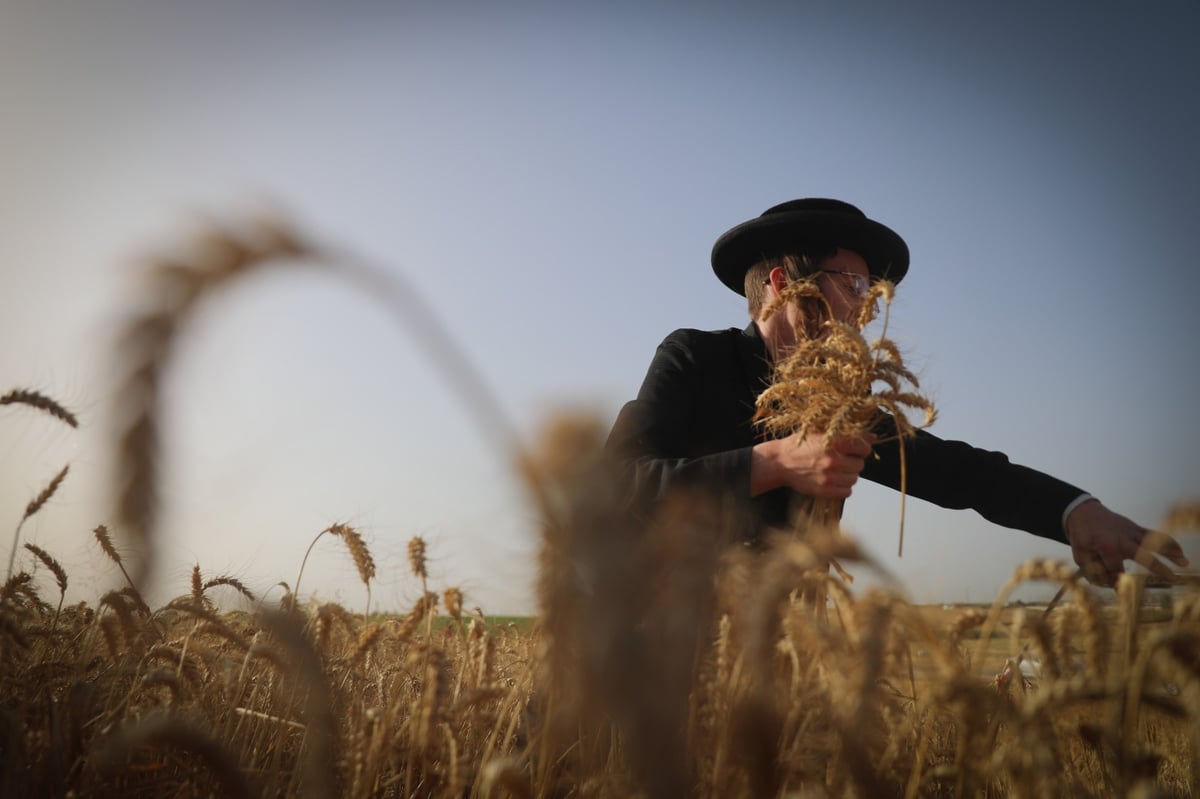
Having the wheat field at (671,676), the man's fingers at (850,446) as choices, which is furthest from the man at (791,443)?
the wheat field at (671,676)

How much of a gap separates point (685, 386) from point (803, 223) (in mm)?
1077

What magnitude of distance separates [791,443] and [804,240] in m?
1.74

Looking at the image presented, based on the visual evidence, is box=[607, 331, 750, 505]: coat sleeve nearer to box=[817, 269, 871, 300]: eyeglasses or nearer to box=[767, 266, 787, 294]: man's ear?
box=[767, 266, 787, 294]: man's ear

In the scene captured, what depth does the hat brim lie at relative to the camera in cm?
339

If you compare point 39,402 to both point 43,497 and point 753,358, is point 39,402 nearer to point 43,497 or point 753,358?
point 43,497

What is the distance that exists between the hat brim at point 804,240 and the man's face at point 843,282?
0.11 metres

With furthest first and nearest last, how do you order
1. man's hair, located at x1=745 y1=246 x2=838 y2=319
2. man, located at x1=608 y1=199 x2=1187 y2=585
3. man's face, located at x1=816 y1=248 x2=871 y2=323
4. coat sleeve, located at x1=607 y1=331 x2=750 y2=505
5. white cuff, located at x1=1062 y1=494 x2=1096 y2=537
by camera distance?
man's hair, located at x1=745 y1=246 x2=838 y2=319
man's face, located at x1=816 y1=248 x2=871 y2=323
white cuff, located at x1=1062 y1=494 x2=1096 y2=537
coat sleeve, located at x1=607 y1=331 x2=750 y2=505
man, located at x1=608 y1=199 x2=1187 y2=585

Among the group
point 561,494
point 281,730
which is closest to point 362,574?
point 281,730

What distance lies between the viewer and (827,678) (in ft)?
4.42

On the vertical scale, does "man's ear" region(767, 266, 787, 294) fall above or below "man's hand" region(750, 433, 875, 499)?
above

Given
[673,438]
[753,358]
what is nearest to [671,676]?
[673,438]

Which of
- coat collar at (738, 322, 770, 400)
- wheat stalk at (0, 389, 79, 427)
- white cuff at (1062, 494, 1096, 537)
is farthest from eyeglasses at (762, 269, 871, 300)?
wheat stalk at (0, 389, 79, 427)

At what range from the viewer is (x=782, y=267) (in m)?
3.35

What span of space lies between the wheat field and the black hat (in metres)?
2.15
